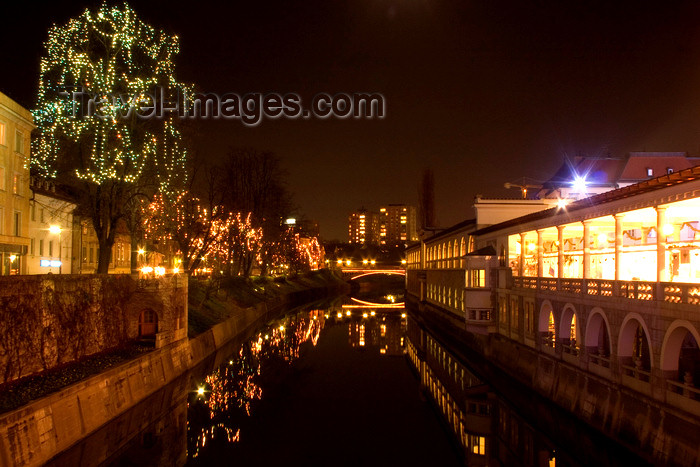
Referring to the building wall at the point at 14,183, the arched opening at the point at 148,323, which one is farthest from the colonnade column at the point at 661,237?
the building wall at the point at 14,183

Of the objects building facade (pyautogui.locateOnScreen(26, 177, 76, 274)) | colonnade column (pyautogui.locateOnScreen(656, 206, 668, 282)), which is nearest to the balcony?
colonnade column (pyautogui.locateOnScreen(656, 206, 668, 282))

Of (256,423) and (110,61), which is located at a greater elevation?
(110,61)

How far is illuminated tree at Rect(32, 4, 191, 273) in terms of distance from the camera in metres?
25.7

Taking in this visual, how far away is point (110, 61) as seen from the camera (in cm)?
2612

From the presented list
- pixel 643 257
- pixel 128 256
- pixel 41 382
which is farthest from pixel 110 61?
pixel 128 256

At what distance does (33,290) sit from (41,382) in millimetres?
2660

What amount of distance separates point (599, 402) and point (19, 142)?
103 ft

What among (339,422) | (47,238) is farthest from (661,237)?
(47,238)

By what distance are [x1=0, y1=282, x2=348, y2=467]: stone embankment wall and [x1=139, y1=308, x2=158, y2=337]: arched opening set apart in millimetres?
1092

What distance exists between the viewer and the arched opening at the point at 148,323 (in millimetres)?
25891

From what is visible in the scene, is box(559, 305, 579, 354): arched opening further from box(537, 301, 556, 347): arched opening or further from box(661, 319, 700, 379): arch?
box(661, 319, 700, 379): arch

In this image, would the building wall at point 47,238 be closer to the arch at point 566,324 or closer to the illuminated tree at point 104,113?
the illuminated tree at point 104,113

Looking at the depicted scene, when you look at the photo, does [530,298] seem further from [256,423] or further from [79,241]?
[79,241]

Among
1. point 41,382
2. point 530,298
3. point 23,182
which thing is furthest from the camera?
point 23,182
